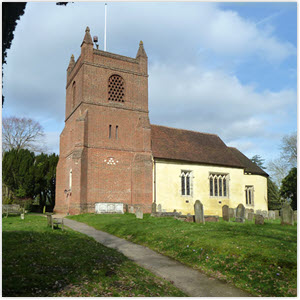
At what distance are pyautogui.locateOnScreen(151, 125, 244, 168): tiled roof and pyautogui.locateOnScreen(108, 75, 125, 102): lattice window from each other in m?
5.13

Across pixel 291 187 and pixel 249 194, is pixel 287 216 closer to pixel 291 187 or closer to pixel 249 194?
pixel 249 194

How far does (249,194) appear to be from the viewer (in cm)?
3444

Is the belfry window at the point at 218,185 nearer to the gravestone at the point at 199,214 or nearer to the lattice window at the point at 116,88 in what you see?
the lattice window at the point at 116,88

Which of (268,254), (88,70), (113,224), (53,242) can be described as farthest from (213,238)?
(88,70)

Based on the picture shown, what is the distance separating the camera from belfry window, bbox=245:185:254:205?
3411cm

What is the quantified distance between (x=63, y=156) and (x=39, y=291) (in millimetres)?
26378

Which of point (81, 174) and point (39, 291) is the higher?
point (81, 174)

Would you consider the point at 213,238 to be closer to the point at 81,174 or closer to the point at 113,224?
the point at 113,224

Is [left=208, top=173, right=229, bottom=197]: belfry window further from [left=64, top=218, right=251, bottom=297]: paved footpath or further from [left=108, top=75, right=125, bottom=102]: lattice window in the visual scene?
[left=64, top=218, right=251, bottom=297]: paved footpath

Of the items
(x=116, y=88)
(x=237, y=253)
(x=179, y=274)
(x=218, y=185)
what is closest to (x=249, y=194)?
(x=218, y=185)

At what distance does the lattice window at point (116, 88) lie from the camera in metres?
29.2

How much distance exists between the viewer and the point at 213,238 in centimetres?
1132

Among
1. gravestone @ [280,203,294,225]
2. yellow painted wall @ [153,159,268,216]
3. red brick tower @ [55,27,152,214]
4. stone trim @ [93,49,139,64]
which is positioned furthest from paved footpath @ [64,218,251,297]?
stone trim @ [93,49,139,64]

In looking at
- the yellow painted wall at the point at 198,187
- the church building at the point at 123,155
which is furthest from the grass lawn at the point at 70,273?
the yellow painted wall at the point at 198,187
